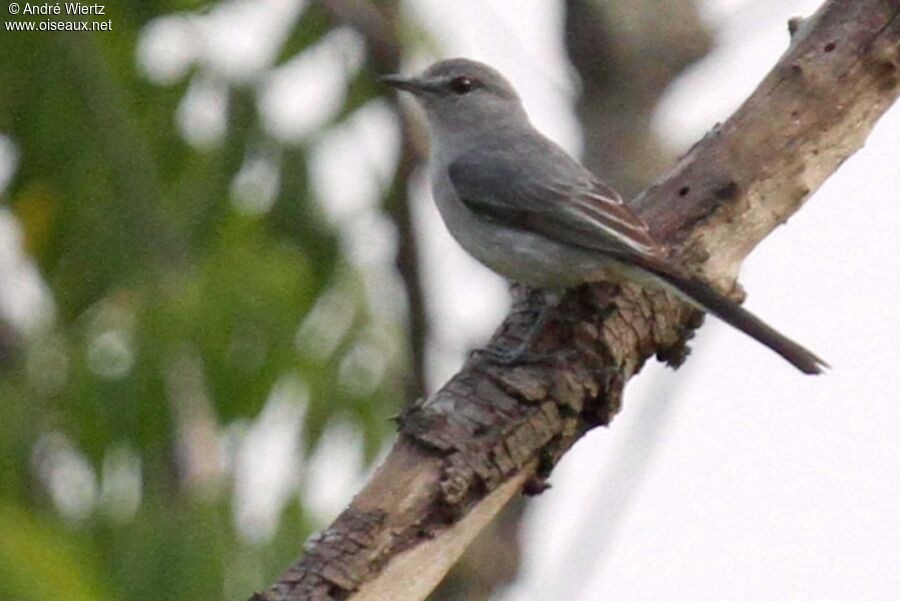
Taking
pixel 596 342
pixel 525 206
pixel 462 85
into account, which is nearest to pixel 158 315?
pixel 596 342

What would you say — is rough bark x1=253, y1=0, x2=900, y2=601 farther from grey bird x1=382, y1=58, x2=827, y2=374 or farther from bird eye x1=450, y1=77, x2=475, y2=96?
bird eye x1=450, y1=77, x2=475, y2=96

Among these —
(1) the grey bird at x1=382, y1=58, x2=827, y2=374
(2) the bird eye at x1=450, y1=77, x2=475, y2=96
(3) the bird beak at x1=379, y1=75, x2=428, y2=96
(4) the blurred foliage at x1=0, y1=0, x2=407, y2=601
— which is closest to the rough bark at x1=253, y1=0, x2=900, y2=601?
(1) the grey bird at x1=382, y1=58, x2=827, y2=374

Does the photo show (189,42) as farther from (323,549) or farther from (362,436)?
(323,549)

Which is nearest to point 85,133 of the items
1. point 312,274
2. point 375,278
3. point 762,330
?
point 312,274

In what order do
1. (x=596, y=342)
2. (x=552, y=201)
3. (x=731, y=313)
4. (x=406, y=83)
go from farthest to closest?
(x=406, y=83) < (x=552, y=201) < (x=731, y=313) < (x=596, y=342)

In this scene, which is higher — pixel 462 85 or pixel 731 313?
pixel 462 85

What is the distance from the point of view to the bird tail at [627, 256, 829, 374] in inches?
178

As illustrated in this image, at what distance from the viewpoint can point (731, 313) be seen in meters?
4.61

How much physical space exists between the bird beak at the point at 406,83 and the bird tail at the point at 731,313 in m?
1.52

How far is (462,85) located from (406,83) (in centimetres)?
38

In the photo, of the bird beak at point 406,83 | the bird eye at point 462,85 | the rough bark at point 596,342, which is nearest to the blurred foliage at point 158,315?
the bird beak at point 406,83

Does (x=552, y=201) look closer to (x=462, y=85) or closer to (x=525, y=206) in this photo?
(x=525, y=206)

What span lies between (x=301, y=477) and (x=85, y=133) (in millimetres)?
1299

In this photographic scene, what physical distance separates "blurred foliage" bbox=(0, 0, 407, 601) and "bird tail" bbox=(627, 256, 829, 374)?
1.13m
